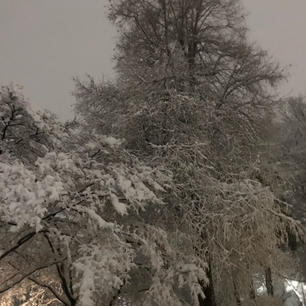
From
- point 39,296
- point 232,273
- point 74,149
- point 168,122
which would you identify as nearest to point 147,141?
point 168,122

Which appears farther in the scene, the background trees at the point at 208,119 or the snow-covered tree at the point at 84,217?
the background trees at the point at 208,119

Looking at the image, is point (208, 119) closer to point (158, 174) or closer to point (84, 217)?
point (158, 174)

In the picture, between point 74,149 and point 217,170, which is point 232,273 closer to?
point 217,170

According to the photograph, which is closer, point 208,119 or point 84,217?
point 84,217

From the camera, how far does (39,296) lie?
33.3 feet

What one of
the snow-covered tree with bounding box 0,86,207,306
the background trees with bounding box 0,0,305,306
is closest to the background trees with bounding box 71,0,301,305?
the background trees with bounding box 0,0,305,306

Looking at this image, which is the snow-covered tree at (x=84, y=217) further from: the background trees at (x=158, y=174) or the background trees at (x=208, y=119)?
the background trees at (x=208, y=119)

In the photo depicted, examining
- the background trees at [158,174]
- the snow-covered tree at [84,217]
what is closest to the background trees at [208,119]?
the background trees at [158,174]

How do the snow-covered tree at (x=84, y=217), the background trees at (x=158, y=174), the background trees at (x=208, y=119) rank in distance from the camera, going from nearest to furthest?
the snow-covered tree at (x=84, y=217) → the background trees at (x=158, y=174) → the background trees at (x=208, y=119)

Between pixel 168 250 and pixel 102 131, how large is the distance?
3.83 metres

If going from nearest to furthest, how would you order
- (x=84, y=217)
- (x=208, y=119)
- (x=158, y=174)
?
(x=84, y=217) → (x=158, y=174) → (x=208, y=119)

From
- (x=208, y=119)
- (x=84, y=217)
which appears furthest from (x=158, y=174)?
(x=208, y=119)

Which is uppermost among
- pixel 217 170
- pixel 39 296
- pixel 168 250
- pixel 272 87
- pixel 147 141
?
pixel 272 87

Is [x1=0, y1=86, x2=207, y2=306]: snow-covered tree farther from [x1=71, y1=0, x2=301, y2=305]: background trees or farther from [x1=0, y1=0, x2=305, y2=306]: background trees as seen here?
[x1=71, y1=0, x2=301, y2=305]: background trees
